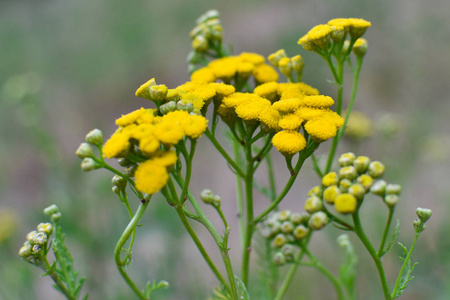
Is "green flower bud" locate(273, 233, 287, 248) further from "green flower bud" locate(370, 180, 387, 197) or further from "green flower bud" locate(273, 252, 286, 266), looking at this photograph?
"green flower bud" locate(370, 180, 387, 197)

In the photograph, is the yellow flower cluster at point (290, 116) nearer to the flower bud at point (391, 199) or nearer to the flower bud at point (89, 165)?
the flower bud at point (391, 199)

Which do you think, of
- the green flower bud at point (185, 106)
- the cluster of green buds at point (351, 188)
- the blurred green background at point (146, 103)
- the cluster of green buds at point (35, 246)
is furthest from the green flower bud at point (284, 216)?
the blurred green background at point (146, 103)

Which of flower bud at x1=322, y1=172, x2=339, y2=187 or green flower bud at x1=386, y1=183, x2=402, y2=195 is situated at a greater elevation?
flower bud at x1=322, y1=172, x2=339, y2=187

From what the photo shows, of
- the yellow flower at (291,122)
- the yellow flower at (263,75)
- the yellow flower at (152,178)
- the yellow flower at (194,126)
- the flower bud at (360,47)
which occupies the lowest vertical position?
the yellow flower at (152,178)

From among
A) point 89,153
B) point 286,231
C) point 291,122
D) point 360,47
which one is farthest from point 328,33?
point 89,153

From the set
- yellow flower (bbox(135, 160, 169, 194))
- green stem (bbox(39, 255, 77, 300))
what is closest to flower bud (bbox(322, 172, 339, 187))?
yellow flower (bbox(135, 160, 169, 194))

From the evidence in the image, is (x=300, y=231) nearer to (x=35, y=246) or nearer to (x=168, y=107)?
(x=168, y=107)
